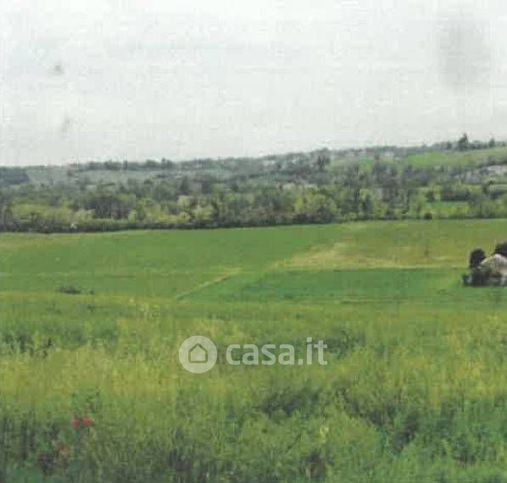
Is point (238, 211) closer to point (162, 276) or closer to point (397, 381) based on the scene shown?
point (162, 276)

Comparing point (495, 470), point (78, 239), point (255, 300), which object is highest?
point (78, 239)

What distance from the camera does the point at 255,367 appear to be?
16.4 ft

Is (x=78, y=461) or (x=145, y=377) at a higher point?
(x=145, y=377)

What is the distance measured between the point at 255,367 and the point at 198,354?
294 millimetres

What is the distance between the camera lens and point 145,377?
16.4 feet

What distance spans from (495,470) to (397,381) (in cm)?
63

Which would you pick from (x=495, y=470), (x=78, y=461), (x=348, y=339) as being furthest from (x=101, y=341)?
(x=495, y=470)

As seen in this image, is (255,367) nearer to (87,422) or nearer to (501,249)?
(87,422)

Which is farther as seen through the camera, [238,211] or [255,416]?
[238,211]

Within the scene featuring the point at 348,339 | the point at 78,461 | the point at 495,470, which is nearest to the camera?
the point at 495,470

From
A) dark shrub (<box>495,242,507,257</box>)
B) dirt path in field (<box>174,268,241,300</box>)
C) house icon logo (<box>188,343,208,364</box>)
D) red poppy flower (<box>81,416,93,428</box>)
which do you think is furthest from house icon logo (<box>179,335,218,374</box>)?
dark shrub (<box>495,242,507,257</box>)

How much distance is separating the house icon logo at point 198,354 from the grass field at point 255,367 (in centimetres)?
4

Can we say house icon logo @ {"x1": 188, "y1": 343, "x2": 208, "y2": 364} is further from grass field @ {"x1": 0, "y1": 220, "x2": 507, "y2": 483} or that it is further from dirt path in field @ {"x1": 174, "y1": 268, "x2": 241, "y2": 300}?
dirt path in field @ {"x1": 174, "y1": 268, "x2": 241, "y2": 300}

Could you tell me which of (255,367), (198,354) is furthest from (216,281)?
(255,367)
